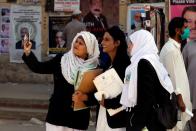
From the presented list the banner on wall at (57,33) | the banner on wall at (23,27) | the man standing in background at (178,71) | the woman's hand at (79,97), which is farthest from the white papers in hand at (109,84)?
the banner on wall at (23,27)

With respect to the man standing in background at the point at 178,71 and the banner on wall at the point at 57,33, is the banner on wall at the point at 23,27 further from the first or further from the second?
the man standing in background at the point at 178,71

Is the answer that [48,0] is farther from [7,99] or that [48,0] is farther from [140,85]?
[140,85]

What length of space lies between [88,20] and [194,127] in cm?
644

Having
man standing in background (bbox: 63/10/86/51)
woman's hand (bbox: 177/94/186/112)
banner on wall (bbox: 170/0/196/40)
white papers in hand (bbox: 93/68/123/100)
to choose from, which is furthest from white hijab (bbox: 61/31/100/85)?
banner on wall (bbox: 170/0/196/40)

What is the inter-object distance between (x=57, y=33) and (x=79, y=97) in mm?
7786

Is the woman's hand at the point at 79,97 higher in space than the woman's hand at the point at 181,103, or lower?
higher

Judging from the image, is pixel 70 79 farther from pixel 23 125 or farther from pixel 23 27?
pixel 23 27

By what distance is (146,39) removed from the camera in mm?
4781

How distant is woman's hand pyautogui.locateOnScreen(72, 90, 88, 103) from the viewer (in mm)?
5133

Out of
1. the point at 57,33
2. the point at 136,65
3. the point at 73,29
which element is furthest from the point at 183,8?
the point at 136,65

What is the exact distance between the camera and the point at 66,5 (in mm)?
12719

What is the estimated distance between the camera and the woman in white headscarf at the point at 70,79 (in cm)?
527

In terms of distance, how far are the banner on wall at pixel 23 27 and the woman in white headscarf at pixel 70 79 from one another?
763 cm

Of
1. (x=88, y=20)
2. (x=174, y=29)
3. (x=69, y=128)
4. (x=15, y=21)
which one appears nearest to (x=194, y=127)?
(x=174, y=29)
